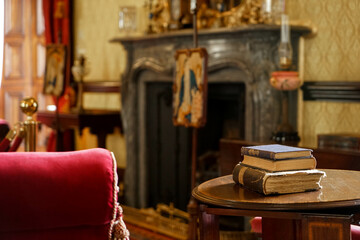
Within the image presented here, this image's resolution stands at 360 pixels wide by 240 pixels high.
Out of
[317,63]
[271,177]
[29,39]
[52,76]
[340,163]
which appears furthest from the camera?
[29,39]

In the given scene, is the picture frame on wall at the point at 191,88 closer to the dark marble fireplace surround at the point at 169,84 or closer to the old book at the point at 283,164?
the dark marble fireplace surround at the point at 169,84

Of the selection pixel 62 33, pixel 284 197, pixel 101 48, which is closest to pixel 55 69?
pixel 101 48

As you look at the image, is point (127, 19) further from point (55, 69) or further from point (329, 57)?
point (329, 57)

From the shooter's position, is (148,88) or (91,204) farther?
(148,88)

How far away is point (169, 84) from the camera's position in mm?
4539

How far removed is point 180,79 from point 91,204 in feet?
7.11

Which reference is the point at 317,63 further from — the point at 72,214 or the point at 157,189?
the point at 72,214

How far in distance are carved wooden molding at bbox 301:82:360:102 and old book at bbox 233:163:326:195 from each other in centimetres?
170

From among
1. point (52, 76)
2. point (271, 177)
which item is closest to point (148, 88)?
point (52, 76)

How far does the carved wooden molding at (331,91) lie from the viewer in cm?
Result: 327

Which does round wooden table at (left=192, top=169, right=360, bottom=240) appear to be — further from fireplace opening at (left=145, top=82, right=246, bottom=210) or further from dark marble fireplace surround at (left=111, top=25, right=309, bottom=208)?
fireplace opening at (left=145, top=82, right=246, bottom=210)

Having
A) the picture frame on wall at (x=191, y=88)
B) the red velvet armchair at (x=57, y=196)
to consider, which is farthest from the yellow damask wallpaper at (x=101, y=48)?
the red velvet armchair at (x=57, y=196)

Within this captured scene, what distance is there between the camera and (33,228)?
1396 mm

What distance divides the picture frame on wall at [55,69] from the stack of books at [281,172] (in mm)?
3927
